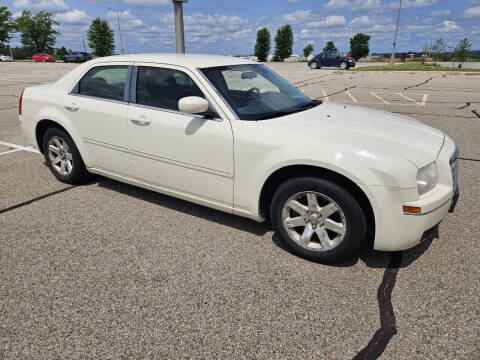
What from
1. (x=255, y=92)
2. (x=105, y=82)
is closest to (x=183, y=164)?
(x=255, y=92)

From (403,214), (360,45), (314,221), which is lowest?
(314,221)

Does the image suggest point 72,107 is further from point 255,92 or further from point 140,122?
point 255,92

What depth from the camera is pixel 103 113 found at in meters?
4.04

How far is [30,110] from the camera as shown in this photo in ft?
15.9

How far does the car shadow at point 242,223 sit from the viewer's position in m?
3.16

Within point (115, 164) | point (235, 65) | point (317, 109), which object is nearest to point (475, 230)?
point (317, 109)

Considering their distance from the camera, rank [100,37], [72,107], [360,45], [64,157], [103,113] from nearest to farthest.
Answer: [103,113], [72,107], [64,157], [360,45], [100,37]

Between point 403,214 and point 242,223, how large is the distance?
163 centimetres

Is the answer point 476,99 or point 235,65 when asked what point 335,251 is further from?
point 476,99

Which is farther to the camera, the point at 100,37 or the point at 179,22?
the point at 100,37

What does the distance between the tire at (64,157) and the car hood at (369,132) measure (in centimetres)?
261

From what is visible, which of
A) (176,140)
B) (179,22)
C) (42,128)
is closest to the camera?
(176,140)

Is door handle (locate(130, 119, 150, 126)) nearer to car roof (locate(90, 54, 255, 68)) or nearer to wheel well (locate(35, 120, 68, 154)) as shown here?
car roof (locate(90, 54, 255, 68))

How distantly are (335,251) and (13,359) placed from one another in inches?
88.9
